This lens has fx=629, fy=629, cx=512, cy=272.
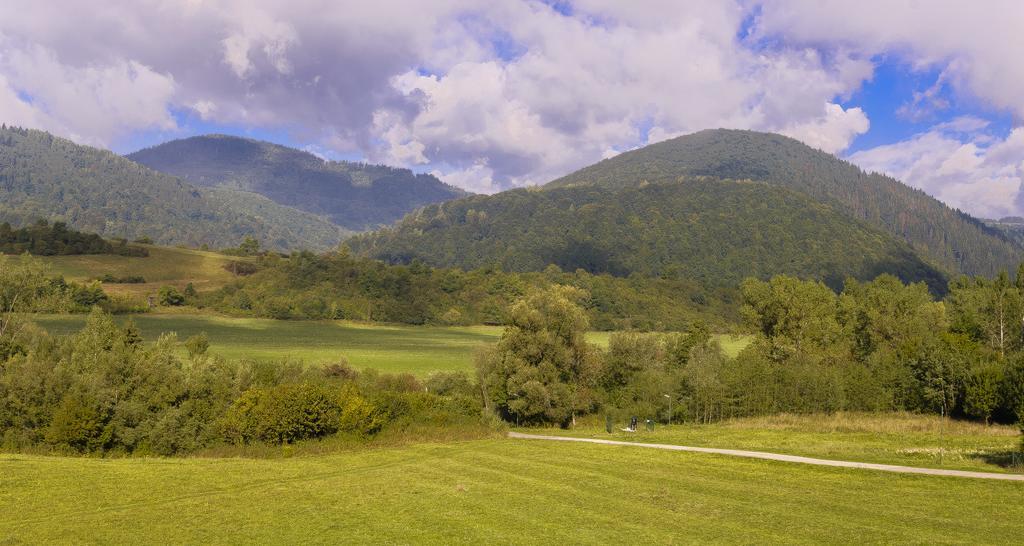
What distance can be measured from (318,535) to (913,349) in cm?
7057

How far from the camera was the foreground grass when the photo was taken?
1249 inches

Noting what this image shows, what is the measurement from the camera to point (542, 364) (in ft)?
198

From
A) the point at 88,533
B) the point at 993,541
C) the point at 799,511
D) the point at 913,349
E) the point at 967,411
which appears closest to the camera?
the point at 993,541

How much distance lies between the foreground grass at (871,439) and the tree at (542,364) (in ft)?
11.0

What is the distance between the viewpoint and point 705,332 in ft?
287

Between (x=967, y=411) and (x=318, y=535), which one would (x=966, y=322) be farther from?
(x=318, y=535)

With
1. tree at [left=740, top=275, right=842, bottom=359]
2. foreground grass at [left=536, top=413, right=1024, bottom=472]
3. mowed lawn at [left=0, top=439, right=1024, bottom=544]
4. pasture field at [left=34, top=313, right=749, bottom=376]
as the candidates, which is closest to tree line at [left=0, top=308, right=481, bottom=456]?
mowed lawn at [left=0, top=439, right=1024, bottom=544]

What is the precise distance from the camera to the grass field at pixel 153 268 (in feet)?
449

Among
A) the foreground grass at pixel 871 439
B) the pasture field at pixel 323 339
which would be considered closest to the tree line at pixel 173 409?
the foreground grass at pixel 871 439

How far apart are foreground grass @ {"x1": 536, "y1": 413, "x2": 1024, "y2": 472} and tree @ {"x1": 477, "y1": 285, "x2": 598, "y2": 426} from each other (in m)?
3.37

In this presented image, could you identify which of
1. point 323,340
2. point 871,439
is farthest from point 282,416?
point 323,340

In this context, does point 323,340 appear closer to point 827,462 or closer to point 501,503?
point 827,462

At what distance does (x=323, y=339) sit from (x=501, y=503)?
108 m

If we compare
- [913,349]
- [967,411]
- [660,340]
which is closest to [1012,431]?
[967,411]
